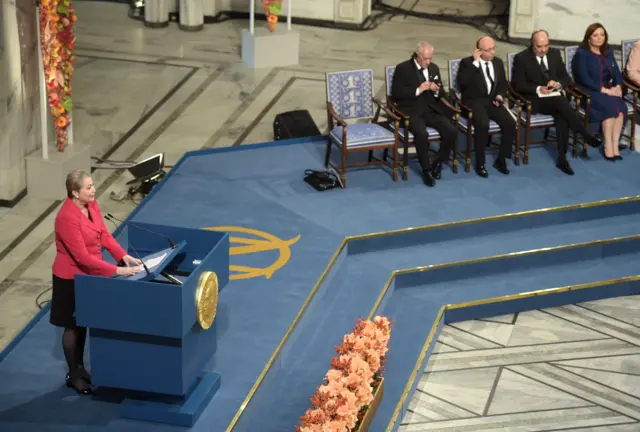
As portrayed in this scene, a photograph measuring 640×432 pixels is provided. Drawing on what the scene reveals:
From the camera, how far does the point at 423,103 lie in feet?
29.5

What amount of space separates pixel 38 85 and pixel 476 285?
3.58 meters

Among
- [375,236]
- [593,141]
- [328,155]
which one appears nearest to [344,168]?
[328,155]

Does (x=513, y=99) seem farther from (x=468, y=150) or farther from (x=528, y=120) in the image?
(x=468, y=150)

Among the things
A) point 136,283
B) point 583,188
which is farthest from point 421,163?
point 136,283

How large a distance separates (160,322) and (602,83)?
206 inches

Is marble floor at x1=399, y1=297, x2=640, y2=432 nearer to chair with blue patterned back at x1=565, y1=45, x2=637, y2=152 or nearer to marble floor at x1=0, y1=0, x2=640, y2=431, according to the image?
marble floor at x1=0, y1=0, x2=640, y2=431

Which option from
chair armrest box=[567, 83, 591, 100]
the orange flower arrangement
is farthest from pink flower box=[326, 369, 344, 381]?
chair armrest box=[567, 83, 591, 100]

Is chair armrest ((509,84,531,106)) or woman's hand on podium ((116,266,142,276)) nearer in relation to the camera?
woman's hand on podium ((116,266,142,276))

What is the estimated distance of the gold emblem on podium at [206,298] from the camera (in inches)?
228

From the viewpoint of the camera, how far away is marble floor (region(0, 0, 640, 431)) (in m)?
6.95

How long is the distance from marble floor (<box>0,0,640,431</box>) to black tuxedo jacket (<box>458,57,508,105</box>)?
72.9 inches

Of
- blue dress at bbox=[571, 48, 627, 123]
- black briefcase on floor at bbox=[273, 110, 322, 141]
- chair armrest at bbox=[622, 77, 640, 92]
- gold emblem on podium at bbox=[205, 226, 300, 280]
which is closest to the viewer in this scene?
gold emblem on podium at bbox=[205, 226, 300, 280]

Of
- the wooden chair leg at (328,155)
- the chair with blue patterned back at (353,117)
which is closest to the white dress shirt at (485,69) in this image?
the chair with blue patterned back at (353,117)

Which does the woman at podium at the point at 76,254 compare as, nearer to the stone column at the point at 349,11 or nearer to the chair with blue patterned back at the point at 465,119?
the chair with blue patterned back at the point at 465,119
